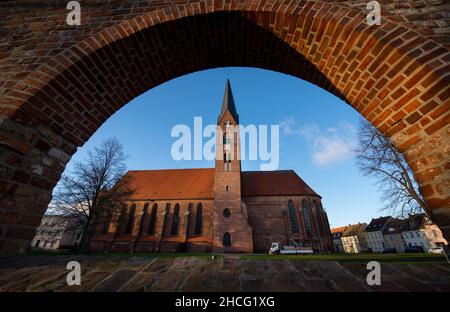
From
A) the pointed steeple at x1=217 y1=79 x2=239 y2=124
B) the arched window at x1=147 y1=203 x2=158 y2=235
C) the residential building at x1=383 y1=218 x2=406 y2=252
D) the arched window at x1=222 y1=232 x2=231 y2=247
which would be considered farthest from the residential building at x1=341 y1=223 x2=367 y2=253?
the arched window at x1=147 y1=203 x2=158 y2=235

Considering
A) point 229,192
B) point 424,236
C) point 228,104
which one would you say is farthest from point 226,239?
point 424,236

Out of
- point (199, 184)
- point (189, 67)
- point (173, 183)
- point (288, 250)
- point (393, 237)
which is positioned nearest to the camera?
point (189, 67)

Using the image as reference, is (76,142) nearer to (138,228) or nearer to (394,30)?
(394,30)

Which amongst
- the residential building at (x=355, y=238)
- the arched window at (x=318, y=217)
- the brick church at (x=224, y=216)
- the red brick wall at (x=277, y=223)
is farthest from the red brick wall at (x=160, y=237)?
the residential building at (x=355, y=238)

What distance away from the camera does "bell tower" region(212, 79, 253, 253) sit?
24.6 m

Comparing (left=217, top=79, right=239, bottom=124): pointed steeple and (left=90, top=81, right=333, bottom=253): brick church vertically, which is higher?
(left=217, top=79, right=239, bottom=124): pointed steeple

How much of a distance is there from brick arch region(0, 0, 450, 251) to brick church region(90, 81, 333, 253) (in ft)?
78.9

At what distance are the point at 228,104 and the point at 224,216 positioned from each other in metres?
16.4

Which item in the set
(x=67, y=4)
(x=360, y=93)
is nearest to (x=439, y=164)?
(x=360, y=93)

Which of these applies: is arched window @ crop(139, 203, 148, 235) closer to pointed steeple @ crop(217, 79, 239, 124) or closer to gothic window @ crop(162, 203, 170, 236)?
gothic window @ crop(162, 203, 170, 236)

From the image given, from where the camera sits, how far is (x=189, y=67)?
11.7 ft

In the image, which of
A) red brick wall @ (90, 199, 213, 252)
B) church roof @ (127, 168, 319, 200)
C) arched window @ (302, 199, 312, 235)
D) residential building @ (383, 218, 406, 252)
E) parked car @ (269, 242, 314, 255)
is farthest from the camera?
residential building @ (383, 218, 406, 252)

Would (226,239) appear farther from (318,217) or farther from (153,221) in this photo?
(318,217)

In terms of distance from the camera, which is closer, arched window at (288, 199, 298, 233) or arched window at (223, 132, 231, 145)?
arched window at (288, 199, 298, 233)
